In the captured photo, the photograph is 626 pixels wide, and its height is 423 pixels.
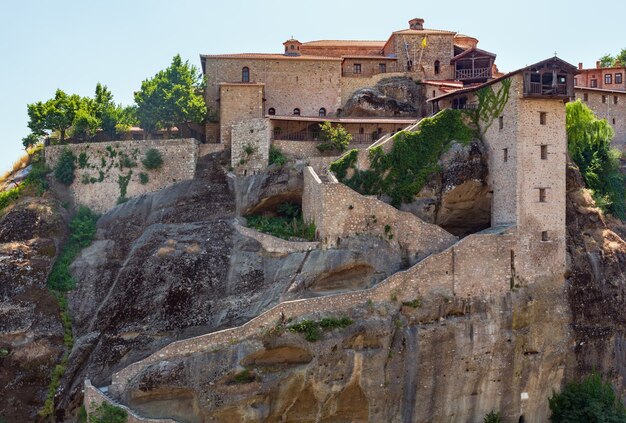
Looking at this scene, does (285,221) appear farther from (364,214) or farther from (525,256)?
(525,256)

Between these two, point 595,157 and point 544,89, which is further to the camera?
point 595,157

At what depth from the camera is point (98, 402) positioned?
1316 inches

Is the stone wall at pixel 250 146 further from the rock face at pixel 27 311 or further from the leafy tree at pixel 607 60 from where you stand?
the leafy tree at pixel 607 60

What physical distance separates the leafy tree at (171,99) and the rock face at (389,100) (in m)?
10.9

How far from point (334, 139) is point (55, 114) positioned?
20330mm

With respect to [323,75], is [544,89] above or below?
below

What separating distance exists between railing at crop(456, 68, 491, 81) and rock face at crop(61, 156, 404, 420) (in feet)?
58.4

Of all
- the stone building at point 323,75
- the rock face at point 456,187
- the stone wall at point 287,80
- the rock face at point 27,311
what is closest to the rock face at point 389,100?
the stone building at point 323,75

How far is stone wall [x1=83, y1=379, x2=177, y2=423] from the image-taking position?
106 ft

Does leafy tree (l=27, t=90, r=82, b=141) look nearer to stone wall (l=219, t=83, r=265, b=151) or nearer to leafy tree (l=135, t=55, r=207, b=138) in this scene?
leafy tree (l=135, t=55, r=207, b=138)

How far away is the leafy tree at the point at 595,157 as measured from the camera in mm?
45562

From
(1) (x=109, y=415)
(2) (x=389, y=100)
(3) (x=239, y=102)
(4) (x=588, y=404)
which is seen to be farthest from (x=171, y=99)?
(4) (x=588, y=404)

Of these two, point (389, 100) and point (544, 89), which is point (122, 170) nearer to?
point (389, 100)

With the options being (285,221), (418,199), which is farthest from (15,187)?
(418,199)
